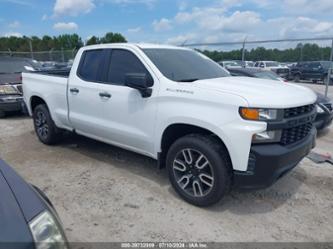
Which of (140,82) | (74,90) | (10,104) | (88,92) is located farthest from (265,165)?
(10,104)

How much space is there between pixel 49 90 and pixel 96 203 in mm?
2644

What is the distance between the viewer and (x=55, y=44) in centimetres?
4800

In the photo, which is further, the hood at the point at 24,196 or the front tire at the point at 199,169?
the front tire at the point at 199,169

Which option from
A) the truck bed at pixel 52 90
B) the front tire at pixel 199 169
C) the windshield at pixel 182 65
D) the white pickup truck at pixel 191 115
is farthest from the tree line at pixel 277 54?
the front tire at pixel 199 169

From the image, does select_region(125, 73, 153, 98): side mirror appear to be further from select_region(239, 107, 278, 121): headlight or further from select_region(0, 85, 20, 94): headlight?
select_region(0, 85, 20, 94): headlight

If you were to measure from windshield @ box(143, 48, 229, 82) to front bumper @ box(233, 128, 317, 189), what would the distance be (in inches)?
52.2

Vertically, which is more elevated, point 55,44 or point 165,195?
point 55,44

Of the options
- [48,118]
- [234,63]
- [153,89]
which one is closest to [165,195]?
[153,89]

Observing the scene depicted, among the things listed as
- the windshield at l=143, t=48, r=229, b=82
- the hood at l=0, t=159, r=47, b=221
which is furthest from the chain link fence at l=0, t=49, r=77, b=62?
the hood at l=0, t=159, r=47, b=221

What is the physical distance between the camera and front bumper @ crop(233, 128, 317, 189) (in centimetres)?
298

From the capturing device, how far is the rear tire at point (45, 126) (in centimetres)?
558

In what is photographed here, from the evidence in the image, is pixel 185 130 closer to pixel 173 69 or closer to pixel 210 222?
pixel 173 69

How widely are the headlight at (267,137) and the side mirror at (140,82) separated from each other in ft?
4.59

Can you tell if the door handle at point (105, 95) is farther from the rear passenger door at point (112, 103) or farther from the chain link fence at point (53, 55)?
the chain link fence at point (53, 55)
